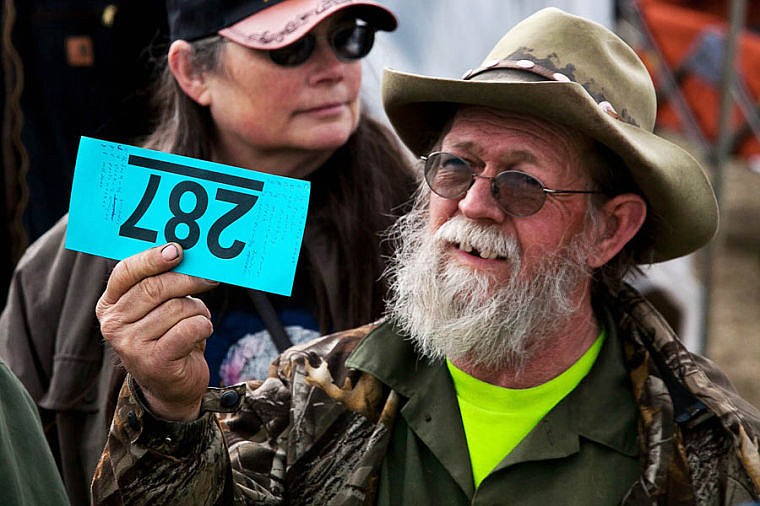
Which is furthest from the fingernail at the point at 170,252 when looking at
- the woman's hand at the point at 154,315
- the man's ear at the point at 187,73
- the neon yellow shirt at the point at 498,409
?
the man's ear at the point at 187,73

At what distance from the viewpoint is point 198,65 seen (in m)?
3.06

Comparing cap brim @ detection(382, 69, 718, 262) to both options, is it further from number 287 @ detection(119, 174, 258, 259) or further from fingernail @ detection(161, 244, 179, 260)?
fingernail @ detection(161, 244, 179, 260)

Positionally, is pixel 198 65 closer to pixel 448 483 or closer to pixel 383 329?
pixel 383 329

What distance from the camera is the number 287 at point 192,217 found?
1.94 meters

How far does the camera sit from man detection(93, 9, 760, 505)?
2.20 meters

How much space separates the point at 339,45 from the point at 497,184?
2.95 feet

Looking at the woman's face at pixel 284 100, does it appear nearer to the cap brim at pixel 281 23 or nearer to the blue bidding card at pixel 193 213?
the cap brim at pixel 281 23

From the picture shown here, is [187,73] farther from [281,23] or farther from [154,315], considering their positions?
[154,315]

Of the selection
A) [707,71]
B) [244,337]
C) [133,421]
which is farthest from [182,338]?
[707,71]

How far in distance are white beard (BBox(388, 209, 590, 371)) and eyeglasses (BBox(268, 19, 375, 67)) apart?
2.58 feet

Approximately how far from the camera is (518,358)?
7.80 feet

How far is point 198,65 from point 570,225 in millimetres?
1230

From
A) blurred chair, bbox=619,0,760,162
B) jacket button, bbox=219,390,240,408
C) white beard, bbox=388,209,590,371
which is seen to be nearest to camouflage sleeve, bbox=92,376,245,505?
jacket button, bbox=219,390,240,408

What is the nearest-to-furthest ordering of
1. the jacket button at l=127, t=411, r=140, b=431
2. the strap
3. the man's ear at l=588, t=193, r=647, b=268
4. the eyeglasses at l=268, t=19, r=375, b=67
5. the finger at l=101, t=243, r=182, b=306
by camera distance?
the finger at l=101, t=243, r=182, b=306, the jacket button at l=127, t=411, r=140, b=431, the man's ear at l=588, t=193, r=647, b=268, the strap, the eyeglasses at l=268, t=19, r=375, b=67
